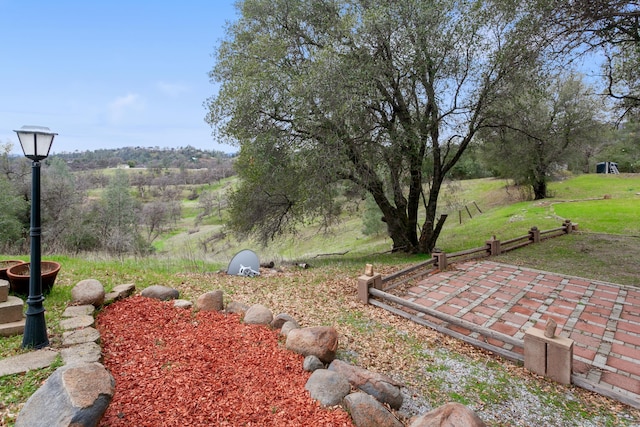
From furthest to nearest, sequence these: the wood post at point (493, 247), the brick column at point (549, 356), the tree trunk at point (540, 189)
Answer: the tree trunk at point (540, 189), the wood post at point (493, 247), the brick column at point (549, 356)

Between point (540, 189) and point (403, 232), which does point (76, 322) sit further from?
point (540, 189)

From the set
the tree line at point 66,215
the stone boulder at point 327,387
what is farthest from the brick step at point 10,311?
the tree line at point 66,215

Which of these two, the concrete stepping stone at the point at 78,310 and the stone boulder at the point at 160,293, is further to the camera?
the stone boulder at the point at 160,293

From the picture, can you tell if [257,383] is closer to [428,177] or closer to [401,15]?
[401,15]

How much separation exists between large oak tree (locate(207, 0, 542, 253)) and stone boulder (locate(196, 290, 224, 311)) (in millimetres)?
3865

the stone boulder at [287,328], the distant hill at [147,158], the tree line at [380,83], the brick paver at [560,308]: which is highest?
the distant hill at [147,158]

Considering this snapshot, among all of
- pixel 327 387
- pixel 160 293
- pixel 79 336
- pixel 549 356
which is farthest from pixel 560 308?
pixel 79 336

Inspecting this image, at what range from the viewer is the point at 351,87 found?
7203 mm

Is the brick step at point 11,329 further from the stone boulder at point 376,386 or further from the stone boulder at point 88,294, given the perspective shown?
the stone boulder at point 376,386

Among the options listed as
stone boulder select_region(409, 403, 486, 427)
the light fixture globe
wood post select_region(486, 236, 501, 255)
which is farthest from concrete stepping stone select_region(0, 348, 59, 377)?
wood post select_region(486, 236, 501, 255)

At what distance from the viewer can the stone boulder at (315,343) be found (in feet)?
11.1

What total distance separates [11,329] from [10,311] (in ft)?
0.85

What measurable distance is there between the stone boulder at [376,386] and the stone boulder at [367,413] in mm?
356

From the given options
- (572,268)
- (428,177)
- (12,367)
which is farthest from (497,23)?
(12,367)
